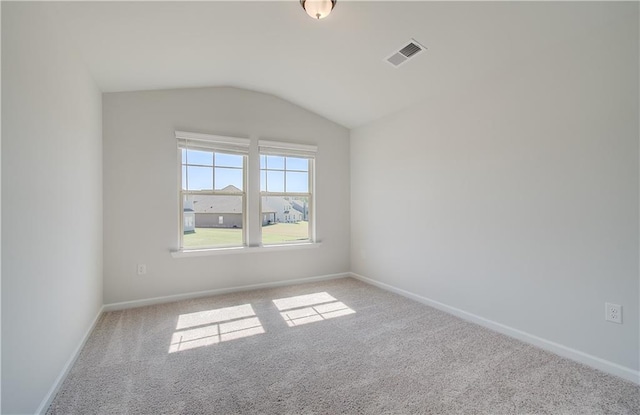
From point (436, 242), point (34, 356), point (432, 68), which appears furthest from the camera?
point (436, 242)

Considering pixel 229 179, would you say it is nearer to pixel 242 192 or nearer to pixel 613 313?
pixel 242 192

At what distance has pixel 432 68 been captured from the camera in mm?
2744

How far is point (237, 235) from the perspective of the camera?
3947 millimetres

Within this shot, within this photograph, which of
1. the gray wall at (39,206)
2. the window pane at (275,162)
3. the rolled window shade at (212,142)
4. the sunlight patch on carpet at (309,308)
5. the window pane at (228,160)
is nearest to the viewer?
the gray wall at (39,206)

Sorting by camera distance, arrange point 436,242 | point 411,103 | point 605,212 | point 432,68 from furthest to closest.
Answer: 1. point 411,103
2. point 436,242
3. point 432,68
4. point 605,212

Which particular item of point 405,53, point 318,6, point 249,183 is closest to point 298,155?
point 249,183

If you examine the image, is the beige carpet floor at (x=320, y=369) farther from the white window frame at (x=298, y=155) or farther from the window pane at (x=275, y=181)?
the window pane at (x=275, y=181)

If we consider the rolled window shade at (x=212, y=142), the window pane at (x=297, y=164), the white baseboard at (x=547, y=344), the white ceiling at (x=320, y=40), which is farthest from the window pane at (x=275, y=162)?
the white baseboard at (x=547, y=344)

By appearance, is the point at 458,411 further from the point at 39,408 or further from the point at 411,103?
the point at 411,103

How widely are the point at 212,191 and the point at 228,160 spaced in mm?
470

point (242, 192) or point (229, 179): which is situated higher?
point (229, 179)

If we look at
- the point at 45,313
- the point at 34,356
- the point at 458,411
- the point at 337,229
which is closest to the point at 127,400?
the point at 34,356

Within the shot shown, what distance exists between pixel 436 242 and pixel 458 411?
6.13ft

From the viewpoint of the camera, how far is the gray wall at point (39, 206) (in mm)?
1318
